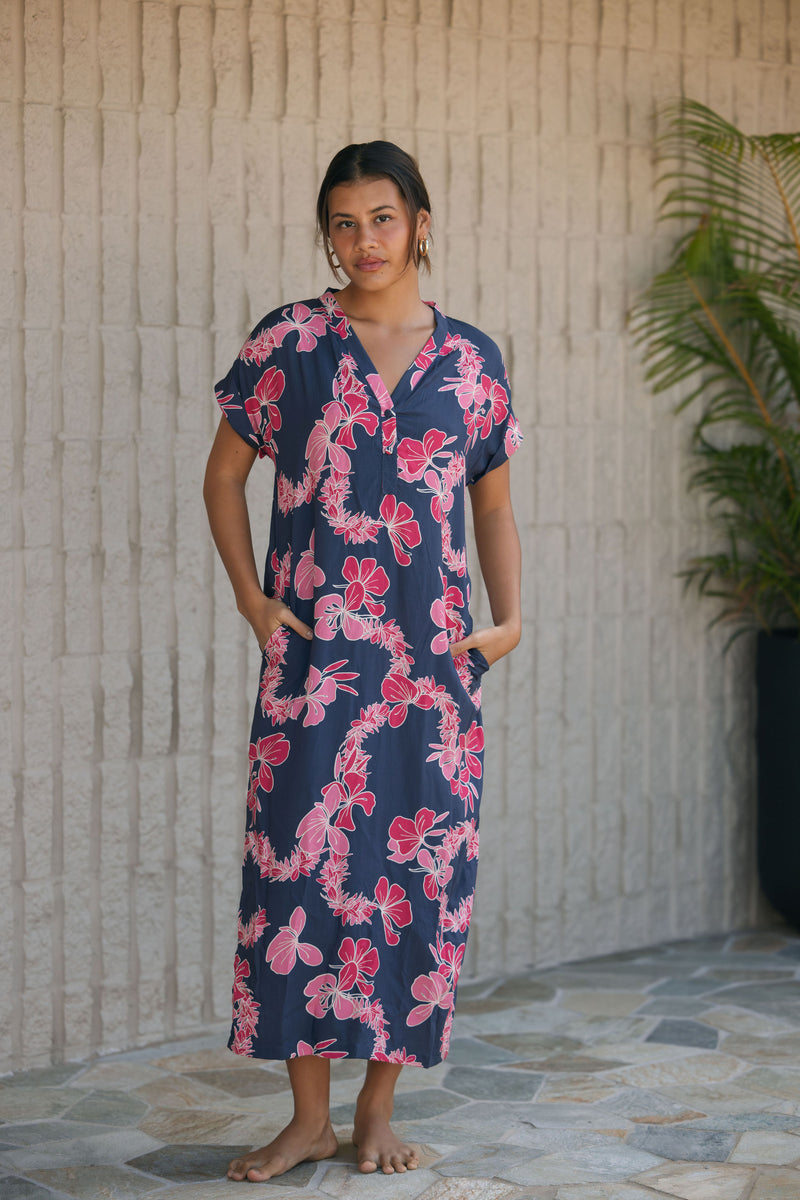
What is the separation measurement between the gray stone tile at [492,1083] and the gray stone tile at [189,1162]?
505 mm

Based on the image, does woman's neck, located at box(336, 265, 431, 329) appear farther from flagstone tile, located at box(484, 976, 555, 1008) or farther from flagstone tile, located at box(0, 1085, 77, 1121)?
flagstone tile, located at box(484, 976, 555, 1008)

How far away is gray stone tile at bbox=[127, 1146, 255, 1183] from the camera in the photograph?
2670mm

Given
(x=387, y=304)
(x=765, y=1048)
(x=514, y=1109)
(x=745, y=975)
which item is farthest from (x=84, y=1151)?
(x=745, y=975)

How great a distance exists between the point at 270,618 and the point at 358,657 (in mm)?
165

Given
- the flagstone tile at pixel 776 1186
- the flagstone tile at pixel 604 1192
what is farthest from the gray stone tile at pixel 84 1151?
the flagstone tile at pixel 776 1186

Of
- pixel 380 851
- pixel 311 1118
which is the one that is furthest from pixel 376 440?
pixel 311 1118

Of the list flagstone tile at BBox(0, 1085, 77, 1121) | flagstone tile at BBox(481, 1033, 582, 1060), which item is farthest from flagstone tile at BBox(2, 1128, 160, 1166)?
flagstone tile at BBox(481, 1033, 582, 1060)

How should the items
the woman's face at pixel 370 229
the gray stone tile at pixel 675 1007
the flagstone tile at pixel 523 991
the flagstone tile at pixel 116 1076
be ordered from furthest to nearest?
the flagstone tile at pixel 523 991
the gray stone tile at pixel 675 1007
the flagstone tile at pixel 116 1076
the woman's face at pixel 370 229

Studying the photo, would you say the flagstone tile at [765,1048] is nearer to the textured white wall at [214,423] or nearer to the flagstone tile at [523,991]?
the flagstone tile at [523,991]

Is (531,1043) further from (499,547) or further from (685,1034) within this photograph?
(499,547)

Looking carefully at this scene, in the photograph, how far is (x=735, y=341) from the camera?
4.27 meters

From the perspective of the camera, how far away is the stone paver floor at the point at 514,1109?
2635 mm

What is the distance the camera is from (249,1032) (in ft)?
8.50

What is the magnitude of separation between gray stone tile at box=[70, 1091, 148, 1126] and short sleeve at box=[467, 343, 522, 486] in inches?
55.3
